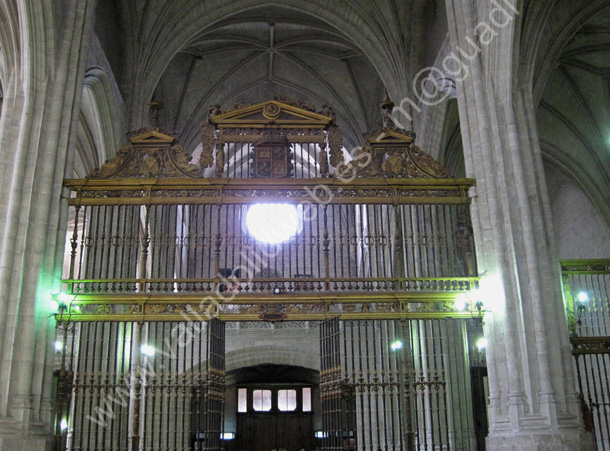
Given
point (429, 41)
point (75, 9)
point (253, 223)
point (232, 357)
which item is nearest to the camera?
point (75, 9)

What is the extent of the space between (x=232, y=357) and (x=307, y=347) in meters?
2.54

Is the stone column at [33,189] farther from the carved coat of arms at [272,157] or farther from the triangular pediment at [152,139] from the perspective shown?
the carved coat of arms at [272,157]

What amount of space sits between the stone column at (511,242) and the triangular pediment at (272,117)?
98.5 inches

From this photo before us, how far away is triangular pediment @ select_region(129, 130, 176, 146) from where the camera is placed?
10.5 metres

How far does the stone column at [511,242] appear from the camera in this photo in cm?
900

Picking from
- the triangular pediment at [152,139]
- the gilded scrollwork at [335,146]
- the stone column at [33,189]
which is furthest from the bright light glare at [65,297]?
the gilded scrollwork at [335,146]

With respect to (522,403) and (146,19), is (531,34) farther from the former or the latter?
(146,19)

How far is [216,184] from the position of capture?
10.4 m

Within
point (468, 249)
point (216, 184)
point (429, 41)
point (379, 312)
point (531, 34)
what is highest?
point (429, 41)

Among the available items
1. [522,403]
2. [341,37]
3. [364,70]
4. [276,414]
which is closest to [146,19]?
[341,37]

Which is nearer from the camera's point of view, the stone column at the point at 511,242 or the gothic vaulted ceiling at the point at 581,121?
the stone column at the point at 511,242

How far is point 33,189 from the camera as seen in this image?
9672 millimetres

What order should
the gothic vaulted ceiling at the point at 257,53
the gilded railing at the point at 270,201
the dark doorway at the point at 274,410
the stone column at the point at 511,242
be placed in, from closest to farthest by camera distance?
the stone column at the point at 511,242, the gilded railing at the point at 270,201, the gothic vaulted ceiling at the point at 257,53, the dark doorway at the point at 274,410

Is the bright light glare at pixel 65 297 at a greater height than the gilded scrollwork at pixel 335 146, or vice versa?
the gilded scrollwork at pixel 335 146
